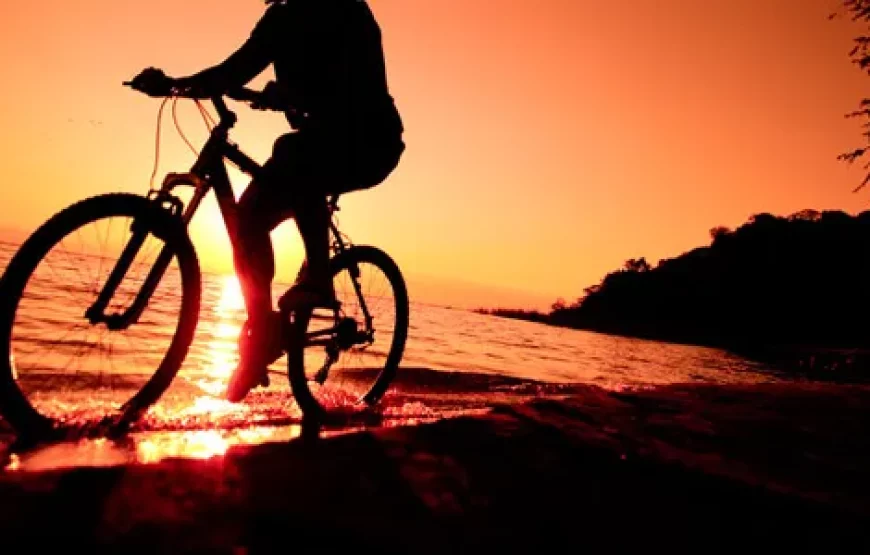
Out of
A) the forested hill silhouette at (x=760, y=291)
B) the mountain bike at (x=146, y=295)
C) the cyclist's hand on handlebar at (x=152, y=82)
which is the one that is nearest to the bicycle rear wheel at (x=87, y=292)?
the mountain bike at (x=146, y=295)

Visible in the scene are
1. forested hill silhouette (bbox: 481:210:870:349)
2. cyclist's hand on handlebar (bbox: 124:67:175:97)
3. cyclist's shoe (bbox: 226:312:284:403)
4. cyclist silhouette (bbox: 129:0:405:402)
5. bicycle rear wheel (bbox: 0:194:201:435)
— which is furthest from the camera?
forested hill silhouette (bbox: 481:210:870:349)

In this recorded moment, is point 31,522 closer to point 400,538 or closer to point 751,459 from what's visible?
point 400,538

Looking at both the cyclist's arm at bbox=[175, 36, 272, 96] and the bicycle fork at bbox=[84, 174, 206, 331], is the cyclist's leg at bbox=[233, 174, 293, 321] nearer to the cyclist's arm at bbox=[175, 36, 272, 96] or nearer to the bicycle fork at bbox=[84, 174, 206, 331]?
the bicycle fork at bbox=[84, 174, 206, 331]

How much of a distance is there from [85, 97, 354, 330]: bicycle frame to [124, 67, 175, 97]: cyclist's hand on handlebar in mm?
243

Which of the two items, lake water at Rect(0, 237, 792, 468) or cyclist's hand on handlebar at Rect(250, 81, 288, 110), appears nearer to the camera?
lake water at Rect(0, 237, 792, 468)

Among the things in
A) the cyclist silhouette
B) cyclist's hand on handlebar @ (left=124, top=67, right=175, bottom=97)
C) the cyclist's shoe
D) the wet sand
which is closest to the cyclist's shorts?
the cyclist silhouette

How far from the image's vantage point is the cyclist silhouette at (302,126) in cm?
299

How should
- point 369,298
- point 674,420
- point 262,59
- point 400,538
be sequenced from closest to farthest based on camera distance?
1. point 400,538
2. point 262,59
3. point 674,420
4. point 369,298

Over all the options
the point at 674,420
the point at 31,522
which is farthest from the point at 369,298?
the point at 31,522

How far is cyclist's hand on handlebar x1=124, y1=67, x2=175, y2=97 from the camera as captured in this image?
2.74 m

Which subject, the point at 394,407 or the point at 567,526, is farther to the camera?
the point at 394,407

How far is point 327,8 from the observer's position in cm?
303

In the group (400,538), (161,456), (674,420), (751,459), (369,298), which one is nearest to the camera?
(400,538)

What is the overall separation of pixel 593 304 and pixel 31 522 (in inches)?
3416
